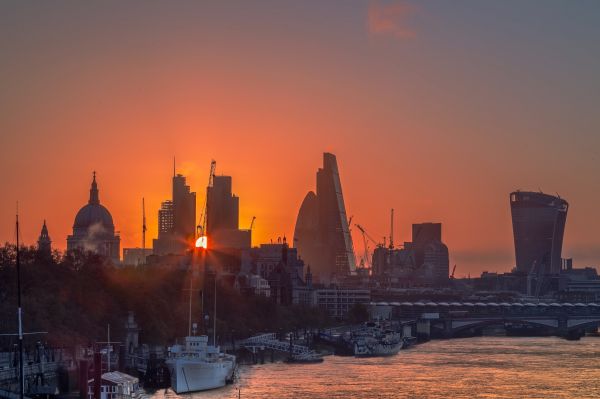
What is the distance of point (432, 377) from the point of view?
109 metres

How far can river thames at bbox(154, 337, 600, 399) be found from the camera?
307 ft

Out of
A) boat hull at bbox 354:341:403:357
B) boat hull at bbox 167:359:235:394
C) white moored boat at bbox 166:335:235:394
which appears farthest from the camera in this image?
boat hull at bbox 354:341:403:357

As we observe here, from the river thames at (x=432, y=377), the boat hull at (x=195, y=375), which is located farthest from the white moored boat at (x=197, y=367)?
the river thames at (x=432, y=377)

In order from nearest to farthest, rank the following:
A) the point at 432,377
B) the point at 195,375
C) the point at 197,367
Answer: the point at 195,375 < the point at 197,367 < the point at 432,377

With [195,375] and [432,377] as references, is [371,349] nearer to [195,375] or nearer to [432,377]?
[432,377]

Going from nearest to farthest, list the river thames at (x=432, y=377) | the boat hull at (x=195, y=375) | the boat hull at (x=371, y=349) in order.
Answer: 1. the boat hull at (x=195, y=375)
2. the river thames at (x=432, y=377)
3. the boat hull at (x=371, y=349)

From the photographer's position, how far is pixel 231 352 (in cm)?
13112

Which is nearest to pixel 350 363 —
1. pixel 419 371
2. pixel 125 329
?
pixel 419 371

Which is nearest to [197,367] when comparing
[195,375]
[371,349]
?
[195,375]

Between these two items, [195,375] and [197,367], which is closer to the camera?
[195,375]

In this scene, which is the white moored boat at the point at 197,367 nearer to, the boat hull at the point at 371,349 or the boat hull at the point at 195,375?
the boat hull at the point at 195,375

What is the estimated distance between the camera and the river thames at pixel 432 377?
Answer: 307 ft

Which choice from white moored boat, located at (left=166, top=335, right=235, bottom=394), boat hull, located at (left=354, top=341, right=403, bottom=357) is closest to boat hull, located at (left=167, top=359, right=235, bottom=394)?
white moored boat, located at (left=166, top=335, right=235, bottom=394)

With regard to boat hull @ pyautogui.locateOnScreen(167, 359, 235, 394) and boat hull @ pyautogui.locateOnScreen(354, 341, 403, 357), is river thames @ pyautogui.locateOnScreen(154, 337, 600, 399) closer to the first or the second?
boat hull @ pyautogui.locateOnScreen(167, 359, 235, 394)
